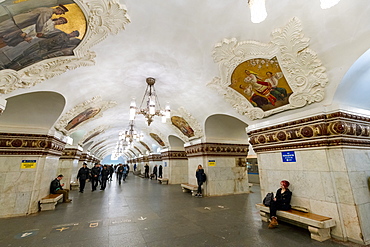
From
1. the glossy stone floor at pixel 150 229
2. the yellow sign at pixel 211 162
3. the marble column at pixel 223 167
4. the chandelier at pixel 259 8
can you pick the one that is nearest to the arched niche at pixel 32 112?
the glossy stone floor at pixel 150 229

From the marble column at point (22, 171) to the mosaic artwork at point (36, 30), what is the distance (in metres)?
3.22

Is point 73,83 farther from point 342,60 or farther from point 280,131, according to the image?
point 342,60

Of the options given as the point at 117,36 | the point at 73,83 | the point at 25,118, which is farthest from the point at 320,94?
the point at 25,118

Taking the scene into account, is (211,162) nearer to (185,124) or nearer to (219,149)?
(219,149)

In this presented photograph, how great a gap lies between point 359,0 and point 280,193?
3704 mm

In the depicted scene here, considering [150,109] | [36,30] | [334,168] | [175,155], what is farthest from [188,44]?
[175,155]

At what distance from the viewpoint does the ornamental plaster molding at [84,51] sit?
2.62 m

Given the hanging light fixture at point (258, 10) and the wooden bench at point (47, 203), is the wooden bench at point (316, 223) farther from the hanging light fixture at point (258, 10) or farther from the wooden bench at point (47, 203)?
the wooden bench at point (47, 203)

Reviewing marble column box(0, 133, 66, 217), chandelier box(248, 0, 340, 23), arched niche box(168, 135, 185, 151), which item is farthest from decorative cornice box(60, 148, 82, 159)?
chandelier box(248, 0, 340, 23)

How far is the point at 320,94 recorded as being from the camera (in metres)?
3.57

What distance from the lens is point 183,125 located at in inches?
339

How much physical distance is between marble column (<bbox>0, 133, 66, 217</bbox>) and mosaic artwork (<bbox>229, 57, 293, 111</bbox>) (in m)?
6.20

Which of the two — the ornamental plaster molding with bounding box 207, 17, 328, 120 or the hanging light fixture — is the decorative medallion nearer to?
the ornamental plaster molding with bounding box 207, 17, 328, 120

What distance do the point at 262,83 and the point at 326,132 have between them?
1728 mm
